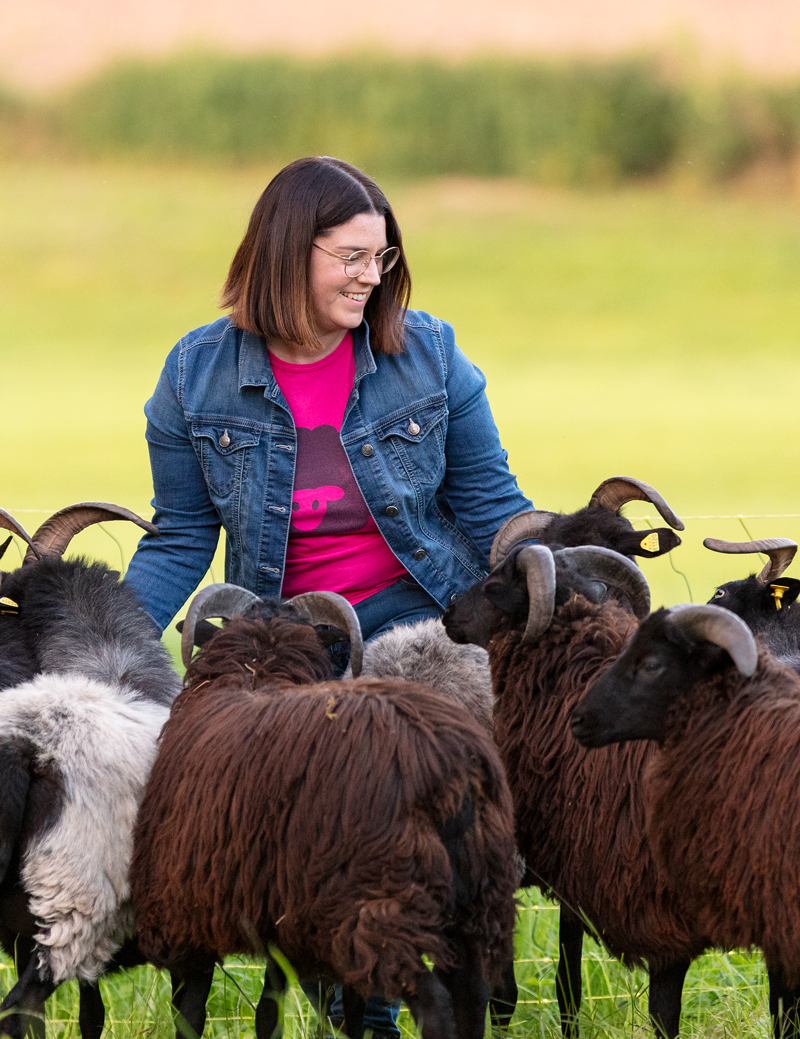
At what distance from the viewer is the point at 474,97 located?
1240 inches

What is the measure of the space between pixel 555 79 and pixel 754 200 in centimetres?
575

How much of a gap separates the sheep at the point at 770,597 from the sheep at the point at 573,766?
52 cm

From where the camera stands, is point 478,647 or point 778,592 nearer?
point 478,647

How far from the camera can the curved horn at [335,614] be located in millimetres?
3582

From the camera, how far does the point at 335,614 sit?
372 cm

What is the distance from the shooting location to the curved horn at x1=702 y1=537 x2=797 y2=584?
13.7 ft

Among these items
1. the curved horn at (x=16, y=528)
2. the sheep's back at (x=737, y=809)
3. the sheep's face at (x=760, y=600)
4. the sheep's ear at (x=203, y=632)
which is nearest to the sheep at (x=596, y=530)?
the sheep's face at (x=760, y=600)

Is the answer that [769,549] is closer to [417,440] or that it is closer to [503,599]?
[503,599]

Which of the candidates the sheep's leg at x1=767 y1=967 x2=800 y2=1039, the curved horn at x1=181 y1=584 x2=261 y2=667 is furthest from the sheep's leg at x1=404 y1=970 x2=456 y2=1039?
the curved horn at x1=181 y1=584 x2=261 y2=667

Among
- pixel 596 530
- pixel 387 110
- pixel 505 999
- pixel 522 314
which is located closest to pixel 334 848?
pixel 505 999

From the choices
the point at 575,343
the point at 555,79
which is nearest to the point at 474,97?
the point at 555,79

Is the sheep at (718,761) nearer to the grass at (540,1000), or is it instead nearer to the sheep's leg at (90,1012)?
the grass at (540,1000)

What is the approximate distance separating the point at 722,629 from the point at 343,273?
1.70m

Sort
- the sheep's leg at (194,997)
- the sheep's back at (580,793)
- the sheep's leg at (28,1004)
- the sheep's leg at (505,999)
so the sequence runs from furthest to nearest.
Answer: the sheep's leg at (505,999) → the sheep's back at (580,793) → the sheep's leg at (194,997) → the sheep's leg at (28,1004)
